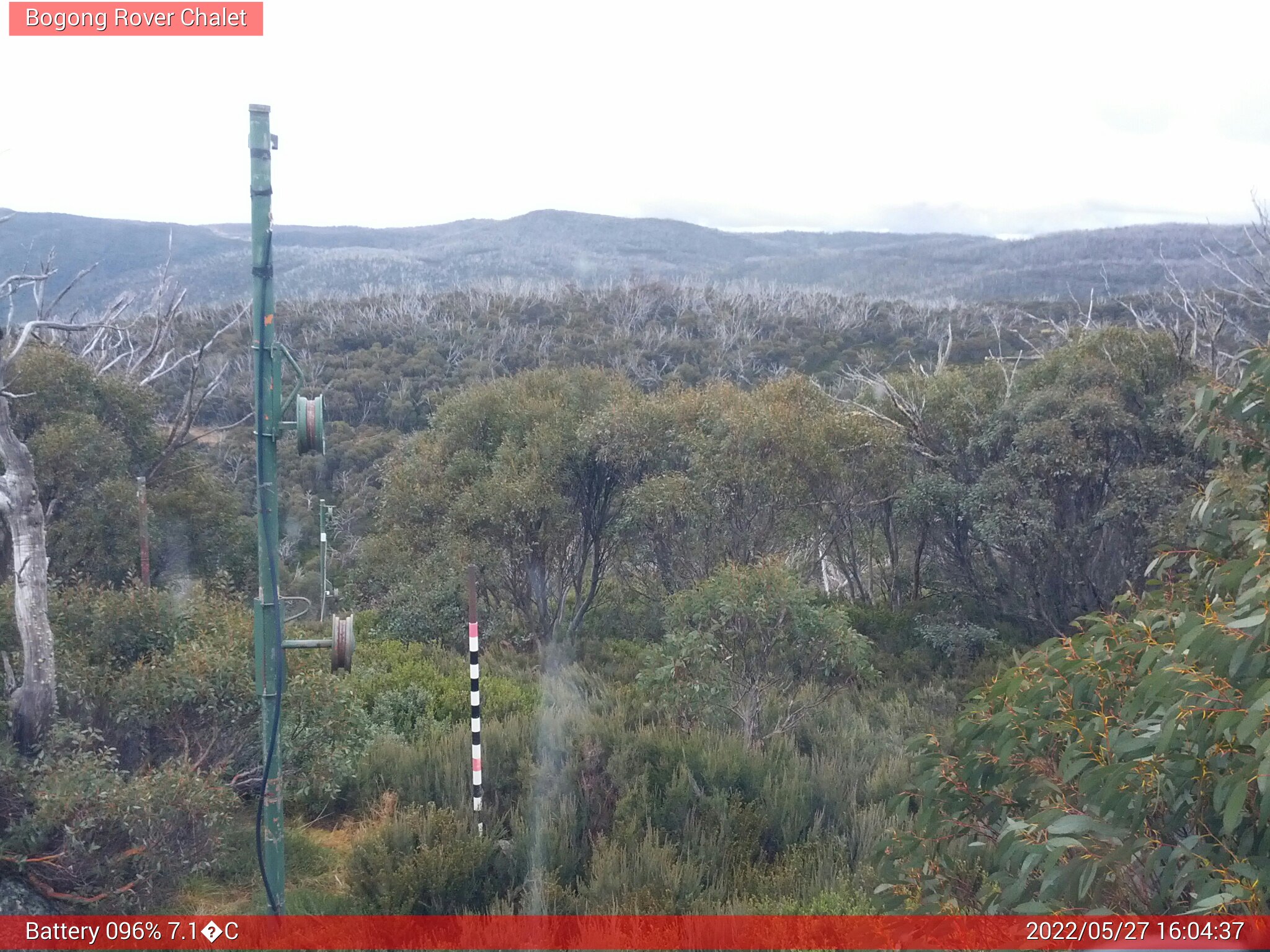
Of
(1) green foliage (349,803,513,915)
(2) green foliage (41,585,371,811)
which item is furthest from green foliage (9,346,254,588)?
(1) green foliage (349,803,513,915)

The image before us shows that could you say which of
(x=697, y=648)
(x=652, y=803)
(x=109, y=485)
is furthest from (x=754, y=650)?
(x=109, y=485)

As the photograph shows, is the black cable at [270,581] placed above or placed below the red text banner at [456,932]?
above

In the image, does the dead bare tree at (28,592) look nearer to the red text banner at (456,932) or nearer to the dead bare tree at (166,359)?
the dead bare tree at (166,359)

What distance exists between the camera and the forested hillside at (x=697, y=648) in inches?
139

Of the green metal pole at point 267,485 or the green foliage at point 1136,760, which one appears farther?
the green metal pole at point 267,485

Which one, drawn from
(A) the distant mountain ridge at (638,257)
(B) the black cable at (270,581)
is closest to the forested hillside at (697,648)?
(B) the black cable at (270,581)

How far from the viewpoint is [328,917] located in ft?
16.2

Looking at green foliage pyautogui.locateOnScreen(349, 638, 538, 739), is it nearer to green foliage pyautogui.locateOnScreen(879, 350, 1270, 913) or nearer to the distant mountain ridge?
green foliage pyautogui.locateOnScreen(879, 350, 1270, 913)

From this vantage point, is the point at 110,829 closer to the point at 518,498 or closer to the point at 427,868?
the point at 427,868

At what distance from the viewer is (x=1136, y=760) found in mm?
2934

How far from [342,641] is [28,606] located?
2.30 metres

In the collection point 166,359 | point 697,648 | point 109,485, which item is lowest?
point 697,648

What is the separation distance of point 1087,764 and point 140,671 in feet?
17.3

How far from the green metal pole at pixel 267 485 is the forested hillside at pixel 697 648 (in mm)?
731
